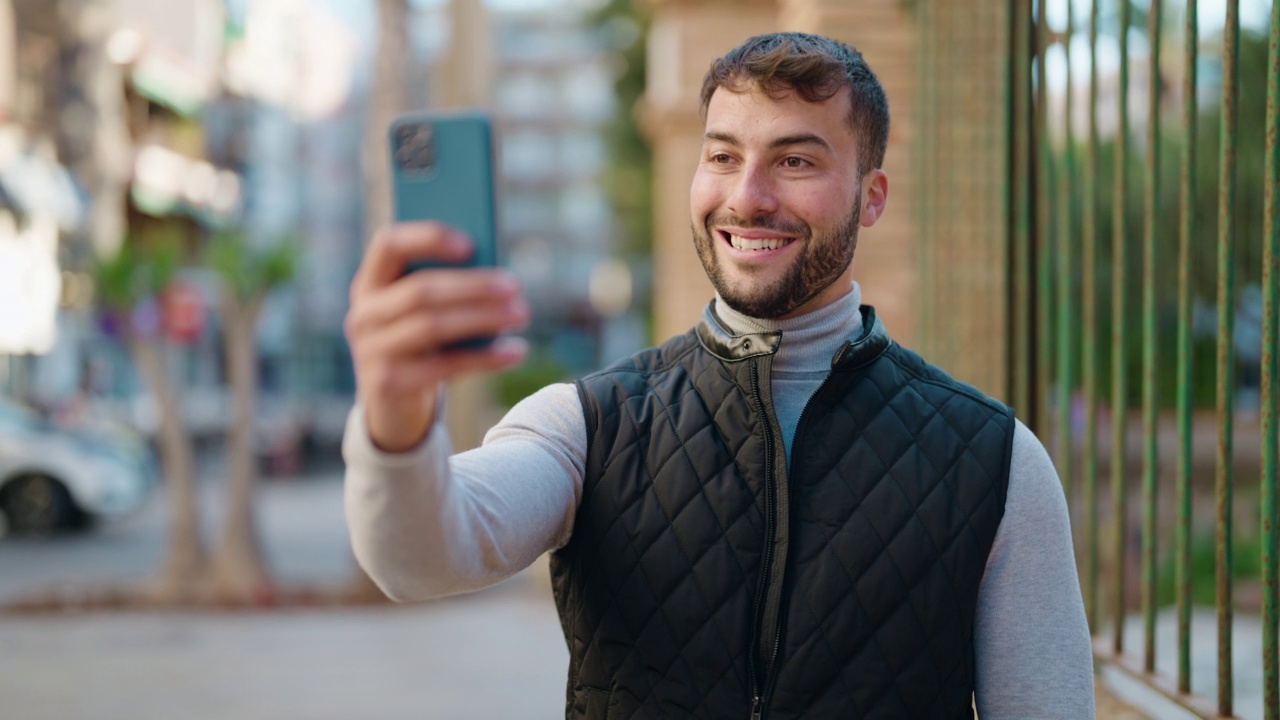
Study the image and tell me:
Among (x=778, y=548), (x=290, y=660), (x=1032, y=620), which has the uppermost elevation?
(x=778, y=548)

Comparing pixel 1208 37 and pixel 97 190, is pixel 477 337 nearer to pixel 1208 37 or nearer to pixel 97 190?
pixel 1208 37

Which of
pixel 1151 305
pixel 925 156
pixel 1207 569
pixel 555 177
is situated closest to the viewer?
pixel 1151 305

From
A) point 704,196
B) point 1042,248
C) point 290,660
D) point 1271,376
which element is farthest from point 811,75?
point 290,660

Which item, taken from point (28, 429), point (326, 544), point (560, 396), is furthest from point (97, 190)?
point (560, 396)

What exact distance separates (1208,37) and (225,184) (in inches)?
1117

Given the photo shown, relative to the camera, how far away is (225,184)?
35781mm

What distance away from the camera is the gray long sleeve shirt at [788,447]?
149 cm

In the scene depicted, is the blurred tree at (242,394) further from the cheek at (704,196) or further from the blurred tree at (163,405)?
the cheek at (704,196)

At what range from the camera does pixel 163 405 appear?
994 centimetres

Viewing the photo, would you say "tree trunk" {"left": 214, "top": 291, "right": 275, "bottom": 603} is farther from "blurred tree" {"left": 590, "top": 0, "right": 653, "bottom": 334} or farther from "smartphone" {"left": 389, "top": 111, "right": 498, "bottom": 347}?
"blurred tree" {"left": 590, "top": 0, "right": 653, "bottom": 334}

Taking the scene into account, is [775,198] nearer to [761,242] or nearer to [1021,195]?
[761,242]

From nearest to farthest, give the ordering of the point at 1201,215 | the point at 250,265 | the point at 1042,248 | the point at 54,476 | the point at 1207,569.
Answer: the point at 1042,248
the point at 1207,569
the point at 250,265
the point at 54,476
the point at 1201,215

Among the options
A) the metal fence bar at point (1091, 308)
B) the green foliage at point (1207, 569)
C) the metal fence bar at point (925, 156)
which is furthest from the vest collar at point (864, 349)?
the green foliage at point (1207, 569)

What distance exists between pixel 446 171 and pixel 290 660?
7.37 m
